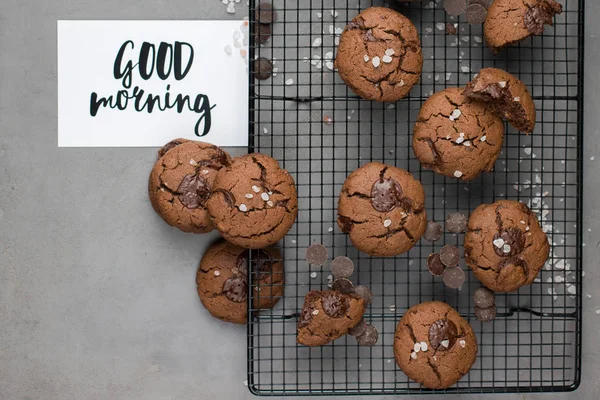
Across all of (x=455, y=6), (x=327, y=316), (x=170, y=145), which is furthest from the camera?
(x=170, y=145)

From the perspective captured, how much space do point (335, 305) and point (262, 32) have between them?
100 centimetres

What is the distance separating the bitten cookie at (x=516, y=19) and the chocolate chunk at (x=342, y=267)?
0.87 metres

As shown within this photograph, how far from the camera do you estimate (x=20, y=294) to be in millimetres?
2328

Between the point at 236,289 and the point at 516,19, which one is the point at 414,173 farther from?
the point at 236,289

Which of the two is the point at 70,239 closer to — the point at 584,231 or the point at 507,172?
the point at 507,172

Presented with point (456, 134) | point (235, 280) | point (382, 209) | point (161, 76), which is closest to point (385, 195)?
point (382, 209)

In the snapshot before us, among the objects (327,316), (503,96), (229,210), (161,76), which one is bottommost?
(327,316)

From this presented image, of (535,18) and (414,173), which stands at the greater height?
(535,18)

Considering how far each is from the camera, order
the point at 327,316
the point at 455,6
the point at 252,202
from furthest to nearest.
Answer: the point at 455,6 < the point at 327,316 < the point at 252,202

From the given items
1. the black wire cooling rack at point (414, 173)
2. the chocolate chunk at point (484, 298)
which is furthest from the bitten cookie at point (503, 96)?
the chocolate chunk at point (484, 298)

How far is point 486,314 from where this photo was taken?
214 centimetres

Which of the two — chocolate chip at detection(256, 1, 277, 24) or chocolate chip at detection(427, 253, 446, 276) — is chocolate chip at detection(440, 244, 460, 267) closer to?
chocolate chip at detection(427, 253, 446, 276)

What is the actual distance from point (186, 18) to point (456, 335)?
1.47m

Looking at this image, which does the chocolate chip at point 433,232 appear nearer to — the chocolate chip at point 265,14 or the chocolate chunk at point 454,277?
the chocolate chunk at point 454,277
